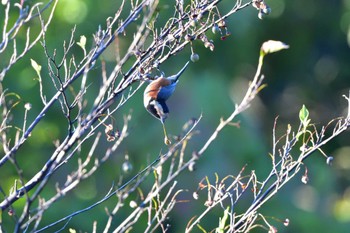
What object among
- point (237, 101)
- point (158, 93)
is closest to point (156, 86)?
point (158, 93)

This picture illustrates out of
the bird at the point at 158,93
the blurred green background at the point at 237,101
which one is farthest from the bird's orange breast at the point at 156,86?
the blurred green background at the point at 237,101

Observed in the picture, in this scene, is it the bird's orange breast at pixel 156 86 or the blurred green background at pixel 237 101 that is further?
the blurred green background at pixel 237 101

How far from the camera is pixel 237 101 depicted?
26.5ft

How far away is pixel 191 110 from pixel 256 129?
3.25 feet

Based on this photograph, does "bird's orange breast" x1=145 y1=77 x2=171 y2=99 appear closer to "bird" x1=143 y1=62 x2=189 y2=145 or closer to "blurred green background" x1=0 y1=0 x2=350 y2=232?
"bird" x1=143 y1=62 x2=189 y2=145

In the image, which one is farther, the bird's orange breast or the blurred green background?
the blurred green background

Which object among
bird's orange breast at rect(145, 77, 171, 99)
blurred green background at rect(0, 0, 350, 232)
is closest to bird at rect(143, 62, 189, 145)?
bird's orange breast at rect(145, 77, 171, 99)

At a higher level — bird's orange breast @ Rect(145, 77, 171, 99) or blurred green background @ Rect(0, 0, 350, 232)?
bird's orange breast @ Rect(145, 77, 171, 99)

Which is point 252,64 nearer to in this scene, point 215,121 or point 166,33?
point 215,121

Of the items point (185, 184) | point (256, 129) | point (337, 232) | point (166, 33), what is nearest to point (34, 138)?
point (185, 184)

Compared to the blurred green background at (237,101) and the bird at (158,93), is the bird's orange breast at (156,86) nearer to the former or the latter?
the bird at (158,93)

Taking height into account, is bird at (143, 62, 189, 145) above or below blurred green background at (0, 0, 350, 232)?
above

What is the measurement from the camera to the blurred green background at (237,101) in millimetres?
7180

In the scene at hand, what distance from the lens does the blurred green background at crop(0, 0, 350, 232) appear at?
23.6 feet
